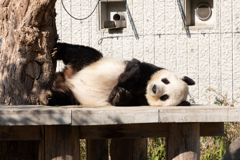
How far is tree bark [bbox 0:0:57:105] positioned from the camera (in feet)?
12.2

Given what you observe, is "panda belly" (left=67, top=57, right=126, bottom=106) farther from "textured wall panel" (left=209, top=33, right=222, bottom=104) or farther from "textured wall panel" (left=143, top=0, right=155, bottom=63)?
"textured wall panel" (left=209, top=33, right=222, bottom=104)

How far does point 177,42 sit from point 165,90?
137 inches

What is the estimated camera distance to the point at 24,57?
374 centimetres

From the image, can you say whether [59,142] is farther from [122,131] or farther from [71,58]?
[71,58]

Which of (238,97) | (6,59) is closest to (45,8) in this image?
(6,59)

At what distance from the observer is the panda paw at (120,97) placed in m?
3.49

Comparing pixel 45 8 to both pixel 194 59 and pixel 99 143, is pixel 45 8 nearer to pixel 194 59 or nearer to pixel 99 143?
pixel 99 143

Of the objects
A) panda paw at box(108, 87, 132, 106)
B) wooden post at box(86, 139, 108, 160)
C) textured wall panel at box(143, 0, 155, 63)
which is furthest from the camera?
textured wall panel at box(143, 0, 155, 63)

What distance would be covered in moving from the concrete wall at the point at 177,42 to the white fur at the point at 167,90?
3245 mm

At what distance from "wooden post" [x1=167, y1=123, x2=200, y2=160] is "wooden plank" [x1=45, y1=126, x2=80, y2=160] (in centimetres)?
85

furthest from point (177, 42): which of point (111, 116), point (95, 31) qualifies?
point (111, 116)

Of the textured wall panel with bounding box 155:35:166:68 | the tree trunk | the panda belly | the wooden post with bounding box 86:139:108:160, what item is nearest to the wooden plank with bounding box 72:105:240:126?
the panda belly

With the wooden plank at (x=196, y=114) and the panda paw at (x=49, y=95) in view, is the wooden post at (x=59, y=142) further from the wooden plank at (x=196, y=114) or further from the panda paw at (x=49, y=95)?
the panda paw at (x=49, y=95)

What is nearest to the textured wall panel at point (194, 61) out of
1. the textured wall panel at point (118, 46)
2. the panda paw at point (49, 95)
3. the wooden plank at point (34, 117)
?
the textured wall panel at point (118, 46)
